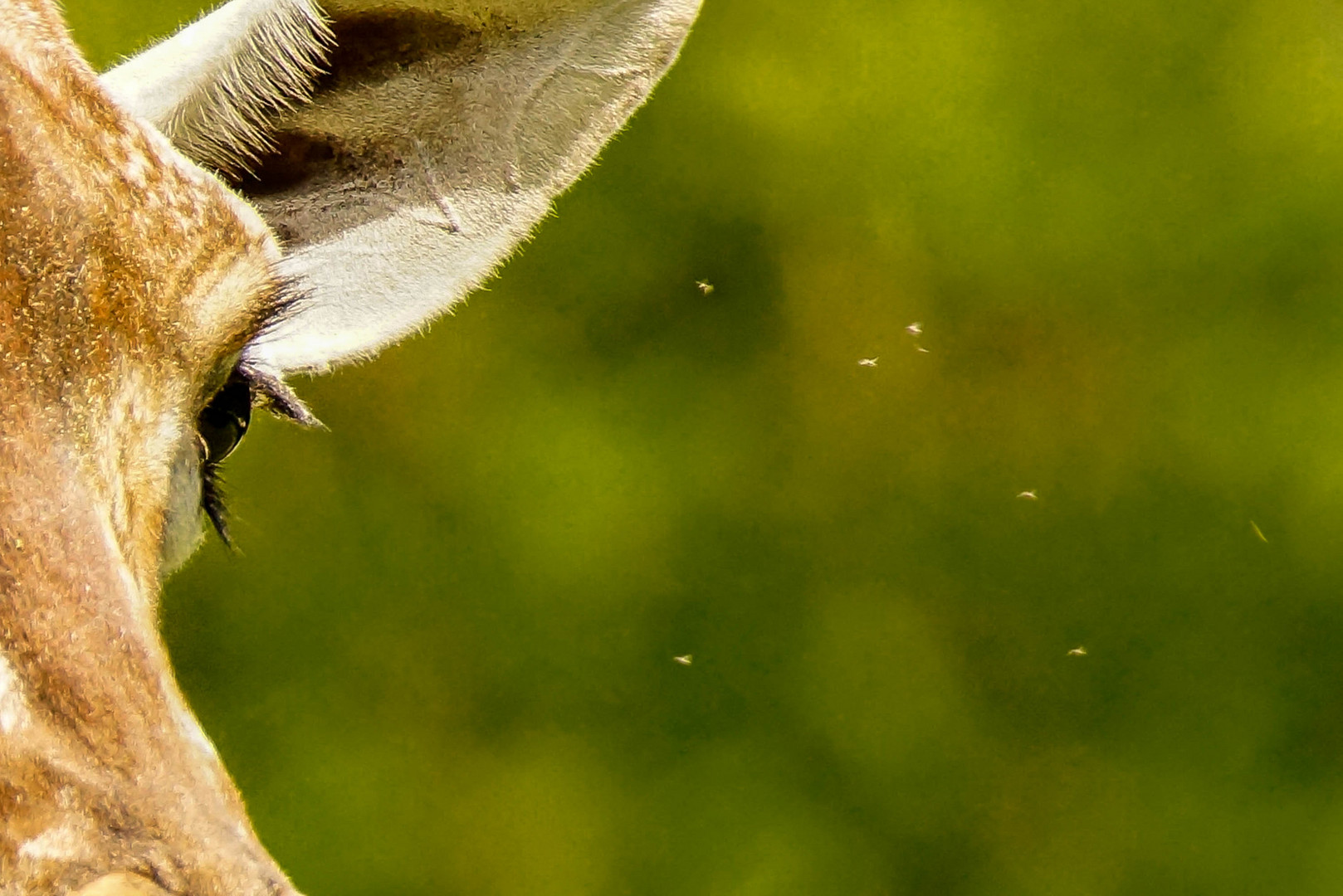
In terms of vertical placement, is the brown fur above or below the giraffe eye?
above

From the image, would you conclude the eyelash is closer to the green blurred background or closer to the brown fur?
the brown fur

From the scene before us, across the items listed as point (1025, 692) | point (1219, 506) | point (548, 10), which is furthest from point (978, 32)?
point (548, 10)

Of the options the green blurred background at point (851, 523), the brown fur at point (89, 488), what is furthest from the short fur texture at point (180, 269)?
the green blurred background at point (851, 523)

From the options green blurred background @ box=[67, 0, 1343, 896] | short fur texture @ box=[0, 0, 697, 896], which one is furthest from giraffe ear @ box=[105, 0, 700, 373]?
green blurred background @ box=[67, 0, 1343, 896]

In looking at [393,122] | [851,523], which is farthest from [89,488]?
[851,523]

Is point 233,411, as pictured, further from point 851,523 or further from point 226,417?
point 851,523

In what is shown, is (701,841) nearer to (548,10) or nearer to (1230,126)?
(1230,126)
